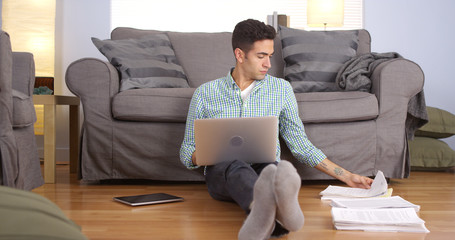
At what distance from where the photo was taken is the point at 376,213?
186cm

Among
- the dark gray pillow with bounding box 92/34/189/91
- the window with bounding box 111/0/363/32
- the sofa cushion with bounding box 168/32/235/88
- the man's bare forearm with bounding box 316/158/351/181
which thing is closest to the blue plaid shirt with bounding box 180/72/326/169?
the man's bare forearm with bounding box 316/158/351/181

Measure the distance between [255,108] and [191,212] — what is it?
1.97 feet

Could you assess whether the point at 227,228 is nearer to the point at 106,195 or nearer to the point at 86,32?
the point at 106,195

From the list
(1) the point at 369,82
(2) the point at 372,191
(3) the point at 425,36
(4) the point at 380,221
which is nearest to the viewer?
(4) the point at 380,221

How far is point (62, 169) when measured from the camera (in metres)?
3.65

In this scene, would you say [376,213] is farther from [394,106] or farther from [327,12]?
[327,12]

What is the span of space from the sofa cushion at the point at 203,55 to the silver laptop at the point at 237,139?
5.06 feet

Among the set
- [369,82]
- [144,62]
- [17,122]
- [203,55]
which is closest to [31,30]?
[144,62]

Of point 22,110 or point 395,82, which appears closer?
point 22,110

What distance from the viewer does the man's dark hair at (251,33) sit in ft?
7.70

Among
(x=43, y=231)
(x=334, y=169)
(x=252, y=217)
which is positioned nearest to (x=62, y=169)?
(x=334, y=169)

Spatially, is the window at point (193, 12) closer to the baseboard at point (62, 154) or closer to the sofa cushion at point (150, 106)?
the baseboard at point (62, 154)

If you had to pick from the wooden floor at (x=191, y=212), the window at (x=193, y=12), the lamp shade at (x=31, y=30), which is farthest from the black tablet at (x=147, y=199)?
the window at (x=193, y=12)

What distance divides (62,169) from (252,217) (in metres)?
2.51
